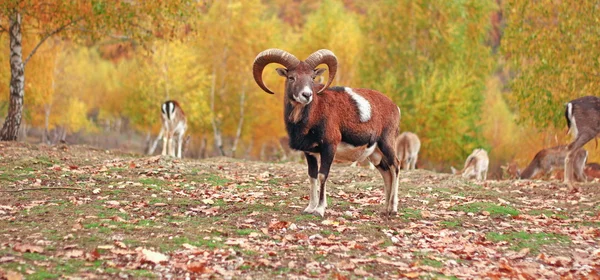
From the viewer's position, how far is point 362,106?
11.2 meters

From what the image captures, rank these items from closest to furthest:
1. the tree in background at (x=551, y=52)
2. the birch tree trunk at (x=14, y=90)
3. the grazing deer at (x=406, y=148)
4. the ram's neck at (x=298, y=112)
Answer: the ram's neck at (x=298, y=112) < the tree in background at (x=551, y=52) < the birch tree trunk at (x=14, y=90) < the grazing deer at (x=406, y=148)

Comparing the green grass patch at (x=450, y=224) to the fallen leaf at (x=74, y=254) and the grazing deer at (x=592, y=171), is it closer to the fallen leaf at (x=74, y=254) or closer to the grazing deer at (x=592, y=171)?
the fallen leaf at (x=74, y=254)

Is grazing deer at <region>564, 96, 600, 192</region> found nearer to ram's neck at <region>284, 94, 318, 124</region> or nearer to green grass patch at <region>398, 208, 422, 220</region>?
green grass patch at <region>398, 208, 422, 220</region>

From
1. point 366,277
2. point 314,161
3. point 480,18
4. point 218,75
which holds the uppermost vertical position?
point 480,18

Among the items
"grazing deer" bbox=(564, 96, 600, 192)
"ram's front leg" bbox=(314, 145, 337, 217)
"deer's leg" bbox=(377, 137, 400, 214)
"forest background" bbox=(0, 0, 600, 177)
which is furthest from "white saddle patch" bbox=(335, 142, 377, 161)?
"forest background" bbox=(0, 0, 600, 177)

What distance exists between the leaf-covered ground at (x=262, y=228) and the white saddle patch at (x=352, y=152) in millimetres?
964

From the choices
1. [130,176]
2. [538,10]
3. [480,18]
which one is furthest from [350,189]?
[480,18]

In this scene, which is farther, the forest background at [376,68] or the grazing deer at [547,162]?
the grazing deer at [547,162]

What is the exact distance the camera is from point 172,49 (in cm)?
4684

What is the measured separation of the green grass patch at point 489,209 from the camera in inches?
494

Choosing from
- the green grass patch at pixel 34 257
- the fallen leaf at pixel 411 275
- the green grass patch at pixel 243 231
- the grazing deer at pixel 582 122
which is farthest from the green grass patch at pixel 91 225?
the grazing deer at pixel 582 122

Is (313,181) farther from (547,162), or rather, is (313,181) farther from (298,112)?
(547,162)

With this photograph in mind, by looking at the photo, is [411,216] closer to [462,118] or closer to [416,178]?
[416,178]

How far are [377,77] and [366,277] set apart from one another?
36.1 metres
